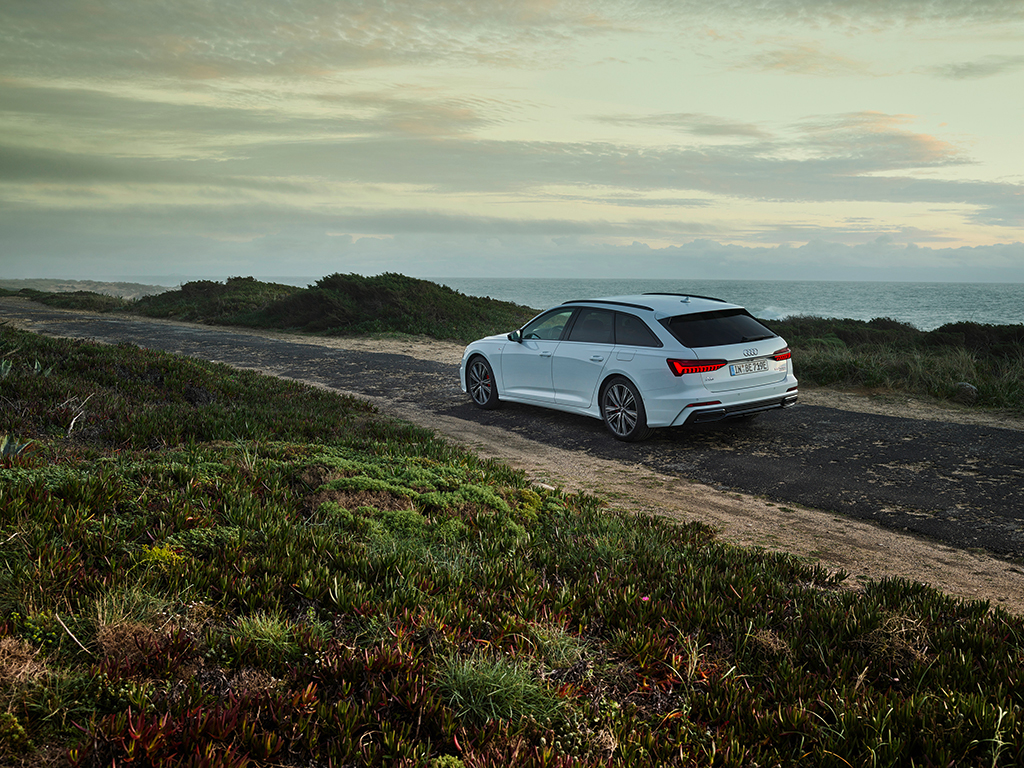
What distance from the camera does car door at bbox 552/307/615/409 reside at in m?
9.51

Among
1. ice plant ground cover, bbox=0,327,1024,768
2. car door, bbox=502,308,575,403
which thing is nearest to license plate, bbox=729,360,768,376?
car door, bbox=502,308,575,403

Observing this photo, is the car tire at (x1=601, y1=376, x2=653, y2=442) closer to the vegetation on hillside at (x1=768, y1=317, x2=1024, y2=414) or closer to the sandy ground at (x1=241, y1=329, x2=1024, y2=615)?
Result: the sandy ground at (x1=241, y1=329, x2=1024, y2=615)

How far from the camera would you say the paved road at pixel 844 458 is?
6168mm

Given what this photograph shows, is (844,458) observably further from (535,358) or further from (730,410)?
(535,358)

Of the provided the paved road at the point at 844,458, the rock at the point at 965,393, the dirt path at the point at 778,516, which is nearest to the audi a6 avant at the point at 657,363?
the paved road at the point at 844,458

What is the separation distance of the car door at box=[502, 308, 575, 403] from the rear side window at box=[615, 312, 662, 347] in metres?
1.06

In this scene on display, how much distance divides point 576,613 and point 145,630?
195 centimetres

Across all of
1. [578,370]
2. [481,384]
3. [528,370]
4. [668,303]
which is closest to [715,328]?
[668,303]

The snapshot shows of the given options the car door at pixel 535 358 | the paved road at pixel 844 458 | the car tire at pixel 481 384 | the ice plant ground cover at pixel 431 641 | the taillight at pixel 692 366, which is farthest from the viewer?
the car tire at pixel 481 384

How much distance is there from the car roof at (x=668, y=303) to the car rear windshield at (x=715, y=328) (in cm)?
9

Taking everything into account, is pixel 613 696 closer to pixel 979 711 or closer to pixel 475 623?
pixel 475 623

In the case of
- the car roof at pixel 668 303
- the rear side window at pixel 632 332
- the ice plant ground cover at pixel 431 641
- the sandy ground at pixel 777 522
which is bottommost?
the sandy ground at pixel 777 522

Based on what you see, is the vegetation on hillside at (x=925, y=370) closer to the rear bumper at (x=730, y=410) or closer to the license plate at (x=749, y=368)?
the rear bumper at (x=730, y=410)

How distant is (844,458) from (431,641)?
22.0 feet
